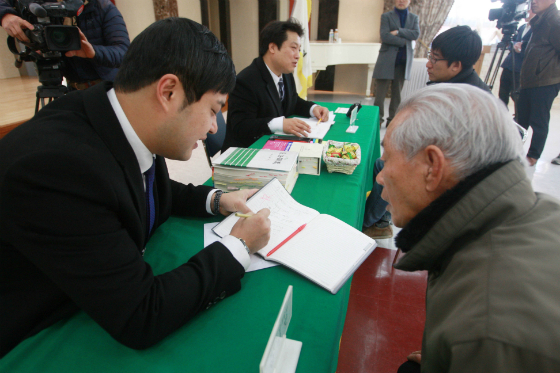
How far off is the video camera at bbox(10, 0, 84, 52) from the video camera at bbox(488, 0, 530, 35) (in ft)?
12.2

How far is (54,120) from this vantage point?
67cm

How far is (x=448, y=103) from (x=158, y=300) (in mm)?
710

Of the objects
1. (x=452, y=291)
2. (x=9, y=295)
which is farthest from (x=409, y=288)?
(x=9, y=295)

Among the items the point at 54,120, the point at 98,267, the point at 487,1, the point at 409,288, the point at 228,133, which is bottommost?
the point at 409,288

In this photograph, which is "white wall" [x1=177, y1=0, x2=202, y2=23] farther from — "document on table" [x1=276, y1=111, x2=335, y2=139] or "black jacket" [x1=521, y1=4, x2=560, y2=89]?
"black jacket" [x1=521, y1=4, x2=560, y2=89]

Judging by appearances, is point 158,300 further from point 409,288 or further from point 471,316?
point 409,288

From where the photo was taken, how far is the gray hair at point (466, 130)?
1.93 feet

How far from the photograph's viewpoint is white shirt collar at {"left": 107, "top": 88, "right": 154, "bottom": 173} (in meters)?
0.75

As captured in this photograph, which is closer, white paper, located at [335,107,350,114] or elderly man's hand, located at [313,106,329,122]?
elderly man's hand, located at [313,106,329,122]

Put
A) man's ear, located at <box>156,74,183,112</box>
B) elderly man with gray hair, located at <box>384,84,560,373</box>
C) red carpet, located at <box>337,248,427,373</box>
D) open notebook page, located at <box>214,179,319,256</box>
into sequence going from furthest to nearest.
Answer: red carpet, located at <box>337,248,427,373</box>
open notebook page, located at <box>214,179,319,256</box>
man's ear, located at <box>156,74,183,112</box>
elderly man with gray hair, located at <box>384,84,560,373</box>

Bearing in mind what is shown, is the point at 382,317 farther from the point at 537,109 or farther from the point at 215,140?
the point at 537,109

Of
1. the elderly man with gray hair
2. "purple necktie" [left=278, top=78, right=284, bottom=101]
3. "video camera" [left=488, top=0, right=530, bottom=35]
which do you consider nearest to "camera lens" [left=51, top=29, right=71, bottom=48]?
"purple necktie" [left=278, top=78, right=284, bottom=101]

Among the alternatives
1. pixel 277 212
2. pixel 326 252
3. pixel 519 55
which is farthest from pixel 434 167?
pixel 519 55

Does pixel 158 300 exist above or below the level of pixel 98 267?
below
